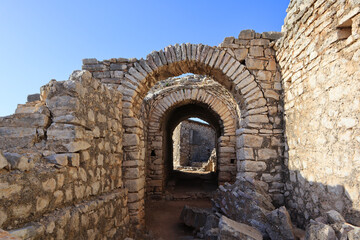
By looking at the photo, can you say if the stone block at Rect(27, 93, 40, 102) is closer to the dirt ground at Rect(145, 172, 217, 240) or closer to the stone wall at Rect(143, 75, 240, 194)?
the dirt ground at Rect(145, 172, 217, 240)

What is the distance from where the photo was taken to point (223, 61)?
468 centimetres

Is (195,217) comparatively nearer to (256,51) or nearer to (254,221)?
(254,221)

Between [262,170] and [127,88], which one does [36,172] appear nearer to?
[127,88]

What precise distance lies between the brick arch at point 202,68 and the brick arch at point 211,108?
314 cm

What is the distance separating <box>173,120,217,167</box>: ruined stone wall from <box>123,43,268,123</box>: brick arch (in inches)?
560

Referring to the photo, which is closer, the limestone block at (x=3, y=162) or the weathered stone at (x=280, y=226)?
the limestone block at (x=3, y=162)

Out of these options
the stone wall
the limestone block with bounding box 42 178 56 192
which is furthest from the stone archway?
the stone wall

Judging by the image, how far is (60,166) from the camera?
7.50ft

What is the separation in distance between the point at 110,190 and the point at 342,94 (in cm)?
339

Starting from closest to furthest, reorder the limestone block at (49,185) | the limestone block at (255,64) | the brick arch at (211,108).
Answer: the limestone block at (49,185) → the limestone block at (255,64) → the brick arch at (211,108)

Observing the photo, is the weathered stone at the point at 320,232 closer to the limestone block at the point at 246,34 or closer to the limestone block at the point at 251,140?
the limestone block at the point at 251,140

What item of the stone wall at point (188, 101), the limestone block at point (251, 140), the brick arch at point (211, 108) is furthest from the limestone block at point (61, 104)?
the brick arch at point (211, 108)

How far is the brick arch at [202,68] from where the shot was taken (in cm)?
454

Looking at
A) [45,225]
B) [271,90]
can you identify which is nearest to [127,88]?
[271,90]
